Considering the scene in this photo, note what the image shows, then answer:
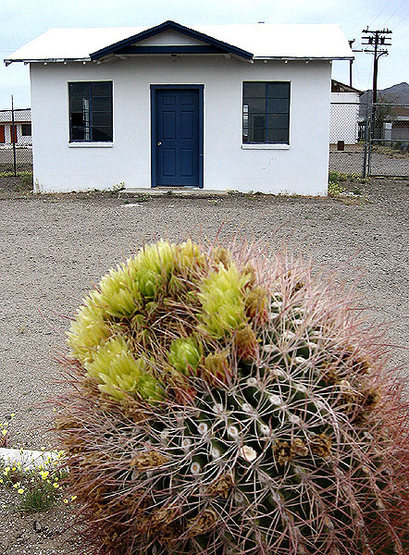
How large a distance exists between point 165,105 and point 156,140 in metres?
0.96

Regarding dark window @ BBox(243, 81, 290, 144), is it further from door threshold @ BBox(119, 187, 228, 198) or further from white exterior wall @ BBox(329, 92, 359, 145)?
white exterior wall @ BBox(329, 92, 359, 145)

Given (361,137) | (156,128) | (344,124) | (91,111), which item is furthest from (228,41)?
(361,137)

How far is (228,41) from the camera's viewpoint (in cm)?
1931

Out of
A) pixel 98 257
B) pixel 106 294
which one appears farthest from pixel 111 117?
pixel 106 294

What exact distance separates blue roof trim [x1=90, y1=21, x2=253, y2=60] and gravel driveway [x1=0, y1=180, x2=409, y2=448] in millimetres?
3553

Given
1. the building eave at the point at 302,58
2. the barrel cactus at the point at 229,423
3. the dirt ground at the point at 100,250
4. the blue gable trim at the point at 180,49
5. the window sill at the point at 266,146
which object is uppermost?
the blue gable trim at the point at 180,49

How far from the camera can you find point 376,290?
8359 millimetres

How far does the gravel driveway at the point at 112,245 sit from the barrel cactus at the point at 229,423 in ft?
1.85

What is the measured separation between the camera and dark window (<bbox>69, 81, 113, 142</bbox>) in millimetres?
18547

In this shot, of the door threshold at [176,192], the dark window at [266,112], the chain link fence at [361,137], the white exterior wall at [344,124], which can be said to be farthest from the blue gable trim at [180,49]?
the white exterior wall at [344,124]

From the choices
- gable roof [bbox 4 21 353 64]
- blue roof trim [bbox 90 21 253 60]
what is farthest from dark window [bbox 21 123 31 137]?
blue roof trim [bbox 90 21 253 60]

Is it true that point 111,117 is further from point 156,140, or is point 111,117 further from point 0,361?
point 0,361

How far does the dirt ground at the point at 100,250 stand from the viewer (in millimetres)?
4938

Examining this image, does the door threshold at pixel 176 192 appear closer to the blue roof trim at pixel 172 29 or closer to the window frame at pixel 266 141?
the window frame at pixel 266 141
